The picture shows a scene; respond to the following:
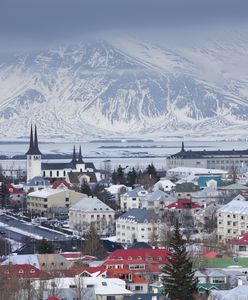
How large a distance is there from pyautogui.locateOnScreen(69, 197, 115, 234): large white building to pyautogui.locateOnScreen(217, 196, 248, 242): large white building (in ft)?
13.3

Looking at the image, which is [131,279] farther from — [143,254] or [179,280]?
[179,280]

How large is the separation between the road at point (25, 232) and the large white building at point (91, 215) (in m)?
1.45

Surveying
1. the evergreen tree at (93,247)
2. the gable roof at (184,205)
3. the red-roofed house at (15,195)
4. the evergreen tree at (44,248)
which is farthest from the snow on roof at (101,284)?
the red-roofed house at (15,195)

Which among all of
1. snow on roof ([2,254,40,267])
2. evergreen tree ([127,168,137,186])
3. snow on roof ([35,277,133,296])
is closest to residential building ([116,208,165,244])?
snow on roof ([2,254,40,267])

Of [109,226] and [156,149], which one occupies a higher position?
[156,149]

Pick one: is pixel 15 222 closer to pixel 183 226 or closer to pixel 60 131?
pixel 183 226

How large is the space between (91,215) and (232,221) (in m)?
6.32

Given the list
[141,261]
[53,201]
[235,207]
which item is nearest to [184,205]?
[235,207]

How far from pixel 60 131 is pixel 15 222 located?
465ft

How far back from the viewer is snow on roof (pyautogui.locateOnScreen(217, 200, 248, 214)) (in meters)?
46.7

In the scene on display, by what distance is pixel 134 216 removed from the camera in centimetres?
4719

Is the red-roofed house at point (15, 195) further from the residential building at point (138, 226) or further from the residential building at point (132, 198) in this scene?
the residential building at point (138, 226)

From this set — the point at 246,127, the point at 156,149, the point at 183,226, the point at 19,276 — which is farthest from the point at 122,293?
the point at 246,127

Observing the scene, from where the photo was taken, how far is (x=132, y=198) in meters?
56.5
